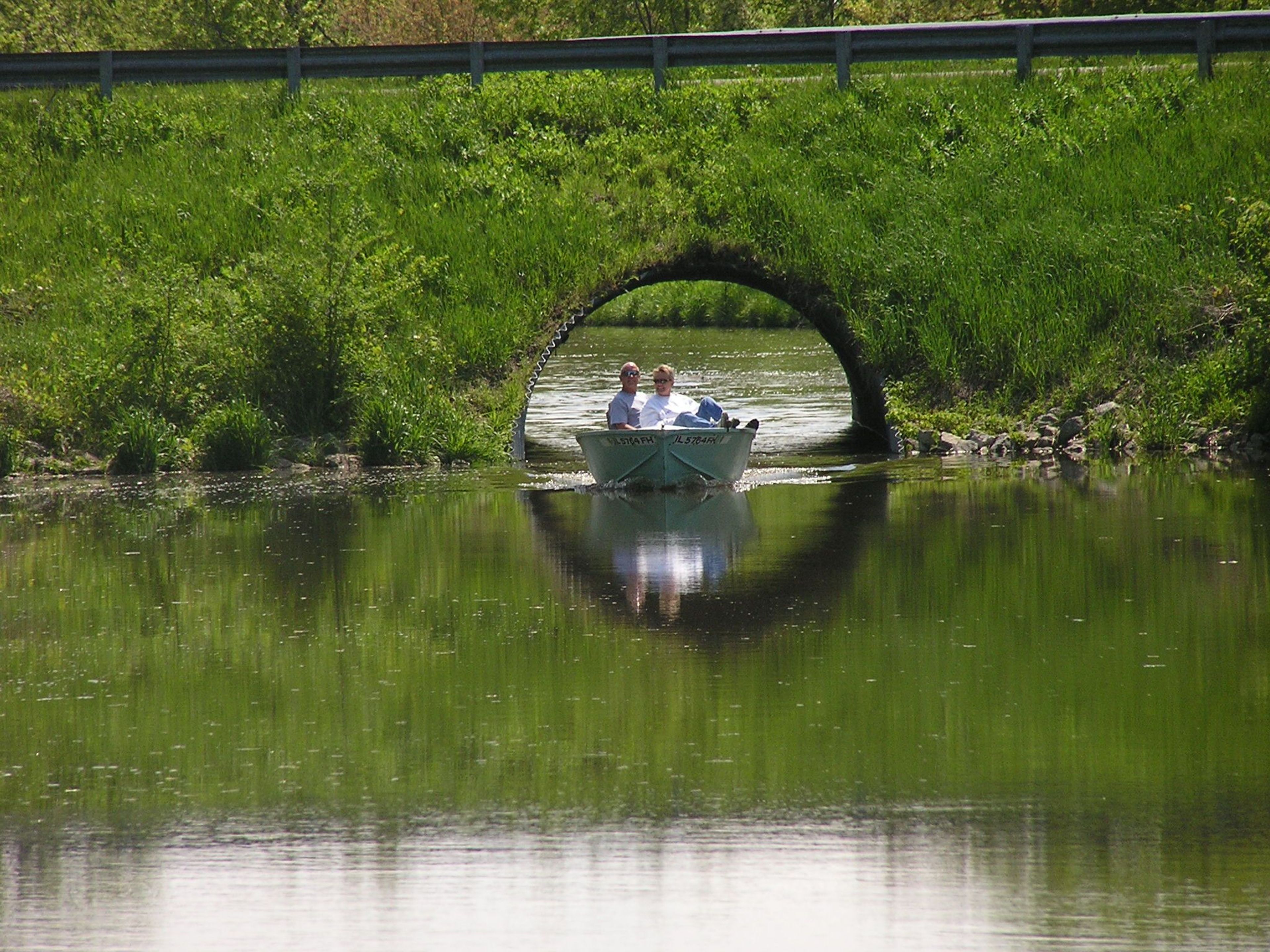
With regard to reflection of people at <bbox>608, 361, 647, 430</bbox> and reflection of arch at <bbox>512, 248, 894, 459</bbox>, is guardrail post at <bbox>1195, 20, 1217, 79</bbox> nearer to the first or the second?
reflection of arch at <bbox>512, 248, 894, 459</bbox>

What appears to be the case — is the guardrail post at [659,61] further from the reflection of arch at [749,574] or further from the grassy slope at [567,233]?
the reflection of arch at [749,574]

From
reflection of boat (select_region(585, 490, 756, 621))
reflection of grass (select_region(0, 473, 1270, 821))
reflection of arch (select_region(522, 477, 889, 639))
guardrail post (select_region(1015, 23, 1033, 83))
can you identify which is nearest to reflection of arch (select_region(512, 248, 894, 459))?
reflection of boat (select_region(585, 490, 756, 621))

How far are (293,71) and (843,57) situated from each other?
10.2 metres

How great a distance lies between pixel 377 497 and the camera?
Answer: 20.6m

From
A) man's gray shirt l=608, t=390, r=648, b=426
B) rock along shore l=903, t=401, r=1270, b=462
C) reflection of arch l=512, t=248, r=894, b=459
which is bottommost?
rock along shore l=903, t=401, r=1270, b=462

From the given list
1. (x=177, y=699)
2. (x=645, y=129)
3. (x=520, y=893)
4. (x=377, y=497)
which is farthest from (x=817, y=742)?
(x=645, y=129)

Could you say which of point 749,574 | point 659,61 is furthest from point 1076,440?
point 749,574

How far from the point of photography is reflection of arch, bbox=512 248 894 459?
84.7ft

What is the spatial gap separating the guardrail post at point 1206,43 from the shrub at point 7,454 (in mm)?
21555

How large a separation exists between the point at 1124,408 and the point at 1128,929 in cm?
1896

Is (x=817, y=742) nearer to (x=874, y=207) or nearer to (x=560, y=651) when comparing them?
(x=560, y=651)

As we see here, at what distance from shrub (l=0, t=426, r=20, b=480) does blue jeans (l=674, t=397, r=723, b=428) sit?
9.56m

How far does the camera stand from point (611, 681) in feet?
33.9

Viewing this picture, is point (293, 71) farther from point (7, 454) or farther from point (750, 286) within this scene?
point (7, 454)
